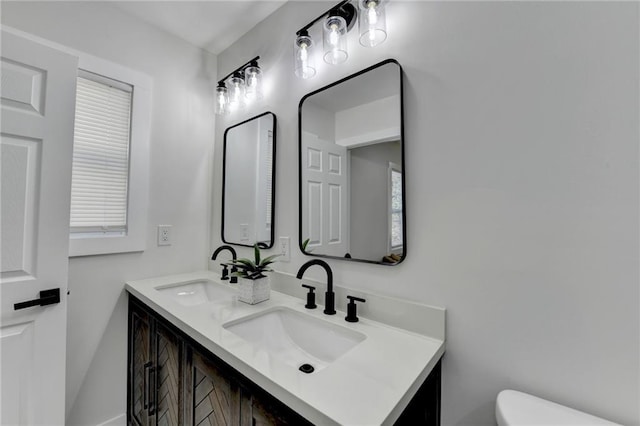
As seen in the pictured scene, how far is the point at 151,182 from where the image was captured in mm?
1704

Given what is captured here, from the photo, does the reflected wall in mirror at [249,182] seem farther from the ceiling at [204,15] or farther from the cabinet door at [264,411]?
the cabinet door at [264,411]

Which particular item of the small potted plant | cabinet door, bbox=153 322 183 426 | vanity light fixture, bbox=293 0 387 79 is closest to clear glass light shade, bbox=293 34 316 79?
vanity light fixture, bbox=293 0 387 79

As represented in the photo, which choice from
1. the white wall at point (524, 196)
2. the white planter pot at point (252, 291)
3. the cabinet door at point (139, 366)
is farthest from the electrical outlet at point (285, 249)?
the cabinet door at point (139, 366)

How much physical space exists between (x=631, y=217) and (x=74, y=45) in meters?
2.40

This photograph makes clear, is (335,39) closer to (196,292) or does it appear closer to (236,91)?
(236,91)

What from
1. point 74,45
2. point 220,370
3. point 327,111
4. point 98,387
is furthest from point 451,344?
point 74,45

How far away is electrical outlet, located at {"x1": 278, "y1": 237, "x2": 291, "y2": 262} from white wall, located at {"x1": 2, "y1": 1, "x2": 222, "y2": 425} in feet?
2.57

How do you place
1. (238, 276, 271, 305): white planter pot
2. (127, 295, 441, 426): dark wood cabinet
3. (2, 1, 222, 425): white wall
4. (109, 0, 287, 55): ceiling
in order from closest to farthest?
1. (127, 295, 441, 426): dark wood cabinet
2. (238, 276, 271, 305): white planter pot
3. (2, 1, 222, 425): white wall
4. (109, 0, 287, 55): ceiling

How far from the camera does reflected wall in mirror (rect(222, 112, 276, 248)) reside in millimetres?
1602

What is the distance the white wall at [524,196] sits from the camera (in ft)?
2.24

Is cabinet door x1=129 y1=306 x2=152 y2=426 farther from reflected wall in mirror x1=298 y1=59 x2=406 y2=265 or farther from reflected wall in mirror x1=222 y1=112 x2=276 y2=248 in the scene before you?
reflected wall in mirror x1=298 y1=59 x2=406 y2=265

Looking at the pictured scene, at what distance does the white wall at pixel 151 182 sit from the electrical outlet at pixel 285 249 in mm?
784

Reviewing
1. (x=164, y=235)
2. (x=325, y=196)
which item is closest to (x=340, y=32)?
(x=325, y=196)

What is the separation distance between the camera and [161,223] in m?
1.75
